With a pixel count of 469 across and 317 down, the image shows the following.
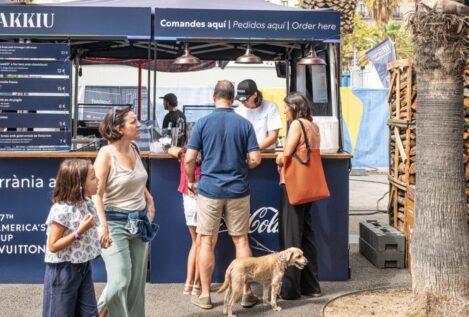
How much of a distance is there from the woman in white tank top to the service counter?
5.44ft

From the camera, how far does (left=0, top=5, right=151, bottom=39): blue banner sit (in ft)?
21.2

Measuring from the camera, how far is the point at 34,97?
6.45m

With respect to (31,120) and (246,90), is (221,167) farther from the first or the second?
(31,120)

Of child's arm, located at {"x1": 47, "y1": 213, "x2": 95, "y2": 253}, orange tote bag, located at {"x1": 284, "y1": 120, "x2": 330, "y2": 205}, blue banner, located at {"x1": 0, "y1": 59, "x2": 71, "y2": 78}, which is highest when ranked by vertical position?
blue banner, located at {"x1": 0, "y1": 59, "x2": 71, "y2": 78}

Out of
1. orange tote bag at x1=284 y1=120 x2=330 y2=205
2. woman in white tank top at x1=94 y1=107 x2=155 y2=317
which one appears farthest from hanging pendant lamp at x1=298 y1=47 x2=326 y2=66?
woman in white tank top at x1=94 y1=107 x2=155 y2=317

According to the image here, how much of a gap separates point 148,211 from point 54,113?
220 centimetres

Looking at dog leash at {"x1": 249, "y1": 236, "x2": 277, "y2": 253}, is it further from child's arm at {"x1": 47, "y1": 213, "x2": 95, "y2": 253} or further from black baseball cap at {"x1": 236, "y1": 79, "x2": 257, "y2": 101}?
child's arm at {"x1": 47, "y1": 213, "x2": 95, "y2": 253}

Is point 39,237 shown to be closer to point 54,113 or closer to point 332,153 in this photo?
point 54,113

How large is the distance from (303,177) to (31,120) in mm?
2758

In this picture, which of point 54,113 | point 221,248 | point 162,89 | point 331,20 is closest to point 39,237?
point 54,113

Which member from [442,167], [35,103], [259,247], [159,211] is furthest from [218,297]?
[35,103]

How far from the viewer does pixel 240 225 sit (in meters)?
5.54

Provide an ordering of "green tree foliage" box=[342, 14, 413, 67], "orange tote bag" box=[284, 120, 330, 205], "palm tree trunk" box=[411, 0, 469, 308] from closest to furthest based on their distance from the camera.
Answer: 1. "palm tree trunk" box=[411, 0, 469, 308]
2. "orange tote bag" box=[284, 120, 330, 205]
3. "green tree foliage" box=[342, 14, 413, 67]

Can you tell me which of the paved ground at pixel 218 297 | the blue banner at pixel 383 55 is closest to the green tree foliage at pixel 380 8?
the blue banner at pixel 383 55
